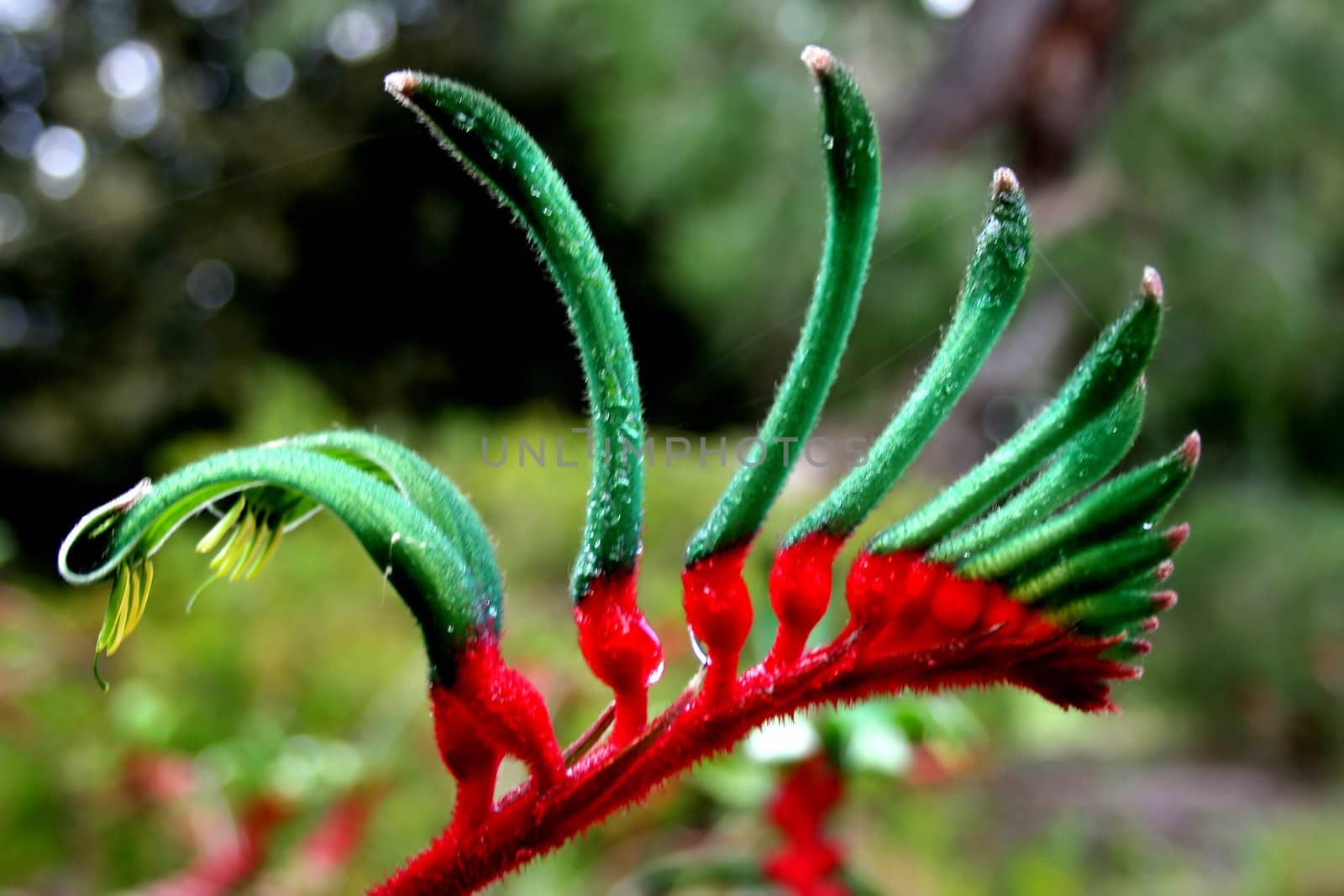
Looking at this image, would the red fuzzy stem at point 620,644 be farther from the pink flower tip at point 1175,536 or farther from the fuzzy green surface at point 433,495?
the pink flower tip at point 1175,536

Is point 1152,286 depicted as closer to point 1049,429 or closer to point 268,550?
point 1049,429

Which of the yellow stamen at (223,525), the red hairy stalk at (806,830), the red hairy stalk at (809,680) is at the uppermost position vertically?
the yellow stamen at (223,525)

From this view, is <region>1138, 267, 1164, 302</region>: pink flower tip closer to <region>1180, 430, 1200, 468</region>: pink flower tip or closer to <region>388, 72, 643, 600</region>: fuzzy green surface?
<region>1180, 430, 1200, 468</region>: pink flower tip

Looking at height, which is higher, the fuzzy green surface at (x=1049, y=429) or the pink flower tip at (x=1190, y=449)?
the fuzzy green surface at (x=1049, y=429)

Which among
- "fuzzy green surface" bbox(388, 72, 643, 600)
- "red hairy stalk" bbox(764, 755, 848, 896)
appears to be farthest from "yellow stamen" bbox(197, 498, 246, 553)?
"red hairy stalk" bbox(764, 755, 848, 896)

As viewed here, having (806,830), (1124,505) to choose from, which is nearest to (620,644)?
(1124,505)

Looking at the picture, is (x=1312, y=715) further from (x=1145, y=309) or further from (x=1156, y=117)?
(x=1145, y=309)

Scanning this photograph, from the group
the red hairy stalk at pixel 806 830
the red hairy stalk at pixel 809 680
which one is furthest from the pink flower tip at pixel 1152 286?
the red hairy stalk at pixel 806 830
